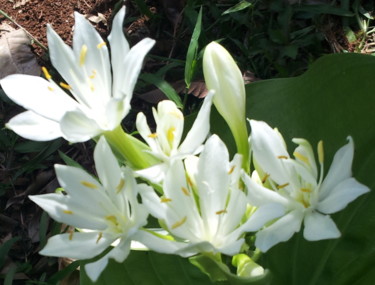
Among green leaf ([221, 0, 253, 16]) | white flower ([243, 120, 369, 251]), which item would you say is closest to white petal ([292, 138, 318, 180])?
white flower ([243, 120, 369, 251])

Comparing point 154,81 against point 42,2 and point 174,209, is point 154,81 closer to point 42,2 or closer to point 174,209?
point 42,2

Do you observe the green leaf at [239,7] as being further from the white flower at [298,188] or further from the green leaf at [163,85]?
the white flower at [298,188]

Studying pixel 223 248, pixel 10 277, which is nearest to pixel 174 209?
pixel 223 248

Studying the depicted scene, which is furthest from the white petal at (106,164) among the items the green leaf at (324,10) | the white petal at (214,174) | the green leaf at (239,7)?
the green leaf at (324,10)

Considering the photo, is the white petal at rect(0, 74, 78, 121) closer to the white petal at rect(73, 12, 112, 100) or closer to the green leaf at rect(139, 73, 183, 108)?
the white petal at rect(73, 12, 112, 100)

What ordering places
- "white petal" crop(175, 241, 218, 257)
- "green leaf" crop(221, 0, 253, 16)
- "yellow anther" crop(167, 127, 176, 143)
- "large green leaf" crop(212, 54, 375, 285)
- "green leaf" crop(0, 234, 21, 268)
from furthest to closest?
1. "green leaf" crop(221, 0, 253, 16)
2. "green leaf" crop(0, 234, 21, 268)
3. "large green leaf" crop(212, 54, 375, 285)
4. "yellow anther" crop(167, 127, 176, 143)
5. "white petal" crop(175, 241, 218, 257)

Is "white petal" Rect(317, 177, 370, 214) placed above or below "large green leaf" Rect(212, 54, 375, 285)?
above
